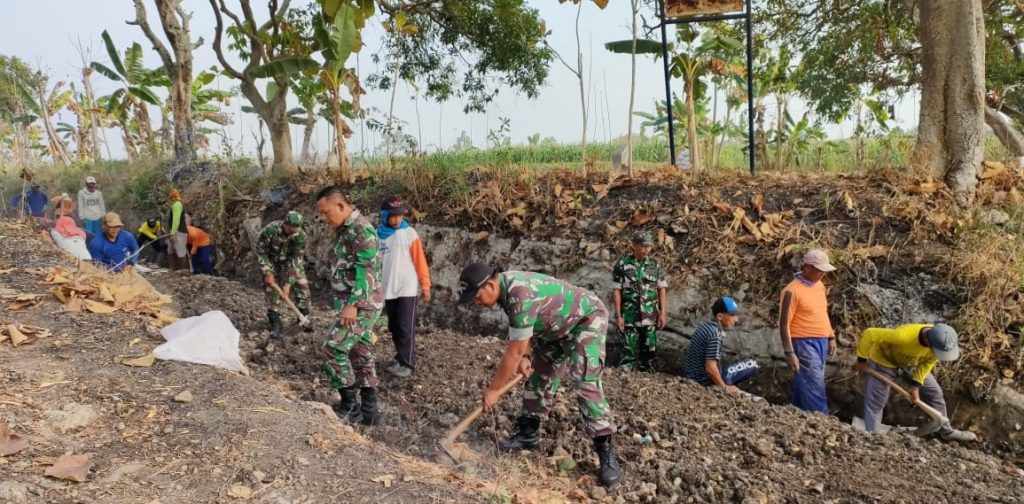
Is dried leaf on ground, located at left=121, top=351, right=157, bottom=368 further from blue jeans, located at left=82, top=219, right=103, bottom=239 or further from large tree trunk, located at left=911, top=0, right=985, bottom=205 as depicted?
large tree trunk, located at left=911, top=0, right=985, bottom=205

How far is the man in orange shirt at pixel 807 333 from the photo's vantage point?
482 cm

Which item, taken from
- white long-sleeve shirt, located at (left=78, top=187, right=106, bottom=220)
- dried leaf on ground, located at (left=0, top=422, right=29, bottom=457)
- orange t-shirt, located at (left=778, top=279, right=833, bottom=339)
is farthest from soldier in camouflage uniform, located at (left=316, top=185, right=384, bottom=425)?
white long-sleeve shirt, located at (left=78, top=187, right=106, bottom=220)

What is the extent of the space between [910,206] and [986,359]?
1554 millimetres

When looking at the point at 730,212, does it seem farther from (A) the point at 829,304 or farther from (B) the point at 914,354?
(B) the point at 914,354

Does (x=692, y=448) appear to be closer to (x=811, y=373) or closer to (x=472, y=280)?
(x=811, y=373)

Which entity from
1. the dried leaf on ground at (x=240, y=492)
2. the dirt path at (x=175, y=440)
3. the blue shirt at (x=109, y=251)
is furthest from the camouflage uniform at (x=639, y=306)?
the blue shirt at (x=109, y=251)

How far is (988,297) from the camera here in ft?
16.8

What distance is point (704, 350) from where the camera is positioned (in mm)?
5031

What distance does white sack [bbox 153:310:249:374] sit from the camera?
14.0 ft

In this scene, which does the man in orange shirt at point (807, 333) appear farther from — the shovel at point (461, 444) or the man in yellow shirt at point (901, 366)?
the shovel at point (461, 444)

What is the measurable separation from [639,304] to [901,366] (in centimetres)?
199

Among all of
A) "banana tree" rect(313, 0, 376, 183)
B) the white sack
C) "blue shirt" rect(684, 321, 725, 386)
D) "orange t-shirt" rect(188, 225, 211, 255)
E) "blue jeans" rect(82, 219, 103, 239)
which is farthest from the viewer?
"orange t-shirt" rect(188, 225, 211, 255)

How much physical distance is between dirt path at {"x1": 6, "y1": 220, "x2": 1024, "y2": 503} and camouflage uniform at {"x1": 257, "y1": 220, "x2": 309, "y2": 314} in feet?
3.14

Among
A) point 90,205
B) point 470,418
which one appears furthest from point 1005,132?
point 90,205
